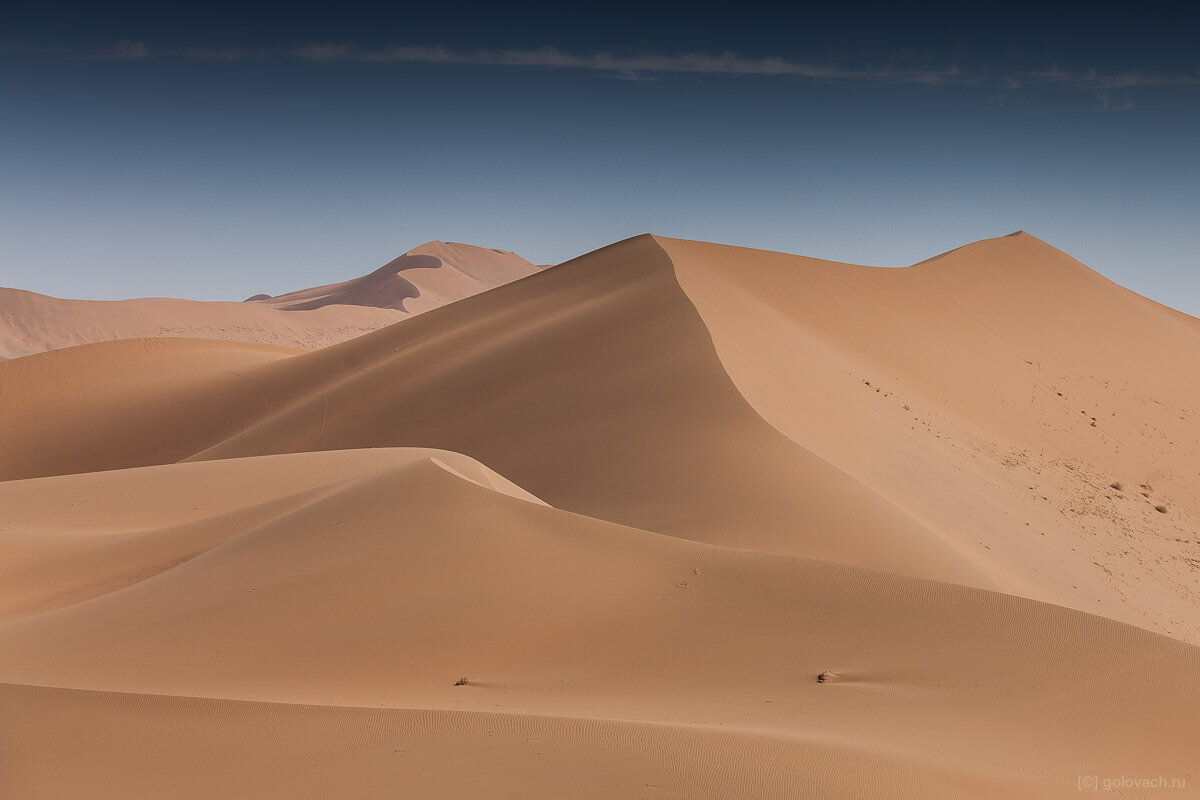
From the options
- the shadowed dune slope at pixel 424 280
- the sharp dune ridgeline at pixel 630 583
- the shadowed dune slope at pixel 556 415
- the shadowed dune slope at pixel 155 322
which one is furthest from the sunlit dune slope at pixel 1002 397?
the shadowed dune slope at pixel 424 280

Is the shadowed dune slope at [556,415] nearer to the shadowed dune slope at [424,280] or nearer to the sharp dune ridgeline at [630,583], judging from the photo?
the sharp dune ridgeline at [630,583]

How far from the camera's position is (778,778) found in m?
4.00

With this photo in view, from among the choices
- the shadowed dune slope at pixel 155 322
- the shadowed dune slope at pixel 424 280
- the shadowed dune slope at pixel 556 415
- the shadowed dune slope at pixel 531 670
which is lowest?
the shadowed dune slope at pixel 531 670

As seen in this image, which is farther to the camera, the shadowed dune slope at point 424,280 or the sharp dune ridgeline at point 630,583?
the shadowed dune slope at point 424,280

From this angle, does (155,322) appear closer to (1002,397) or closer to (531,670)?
Result: (1002,397)

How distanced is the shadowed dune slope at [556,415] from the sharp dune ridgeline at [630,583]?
10cm

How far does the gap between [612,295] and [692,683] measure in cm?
1733

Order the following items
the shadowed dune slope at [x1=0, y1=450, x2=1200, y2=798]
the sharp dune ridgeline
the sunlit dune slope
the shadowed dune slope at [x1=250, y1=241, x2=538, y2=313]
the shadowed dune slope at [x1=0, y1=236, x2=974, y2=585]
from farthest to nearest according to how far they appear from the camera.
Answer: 1. the shadowed dune slope at [x1=250, y1=241, x2=538, y2=313]
2. the sunlit dune slope
3. the shadowed dune slope at [x1=0, y1=236, x2=974, y2=585]
4. the sharp dune ridgeline
5. the shadowed dune slope at [x1=0, y1=450, x2=1200, y2=798]

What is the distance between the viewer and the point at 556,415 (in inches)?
625

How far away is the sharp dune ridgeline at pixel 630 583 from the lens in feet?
14.4

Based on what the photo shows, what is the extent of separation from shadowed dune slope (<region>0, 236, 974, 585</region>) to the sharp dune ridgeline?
96 mm

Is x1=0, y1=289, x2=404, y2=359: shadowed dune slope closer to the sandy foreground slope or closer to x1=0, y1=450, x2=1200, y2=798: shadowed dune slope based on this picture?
the sandy foreground slope

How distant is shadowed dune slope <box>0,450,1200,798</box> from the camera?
13.9 feet

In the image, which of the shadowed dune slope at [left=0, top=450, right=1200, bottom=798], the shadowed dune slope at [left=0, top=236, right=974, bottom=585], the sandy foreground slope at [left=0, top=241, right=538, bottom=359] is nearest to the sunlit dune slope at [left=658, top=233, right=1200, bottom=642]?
the shadowed dune slope at [left=0, top=236, right=974, bottom=585]
